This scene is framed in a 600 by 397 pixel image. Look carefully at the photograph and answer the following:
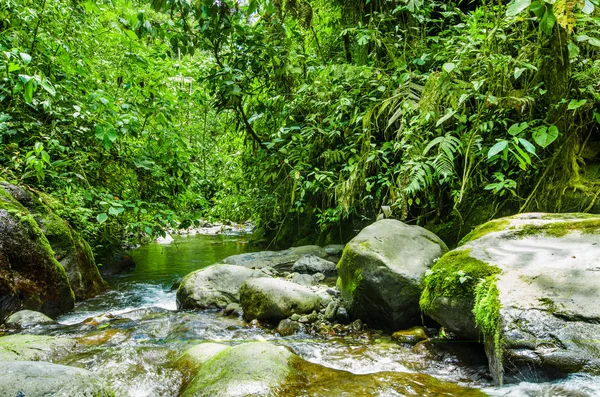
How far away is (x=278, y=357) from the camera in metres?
2.79

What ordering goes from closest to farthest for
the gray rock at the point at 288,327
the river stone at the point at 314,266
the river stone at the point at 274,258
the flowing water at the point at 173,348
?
the flowing water at the point at 173,348, the gray rock at the point at 288,327, the river stone at the point at 314,266, the river stone at the point at 274,258

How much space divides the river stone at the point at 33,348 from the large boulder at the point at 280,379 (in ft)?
3.71

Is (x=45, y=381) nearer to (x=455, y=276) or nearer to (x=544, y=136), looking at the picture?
(x=455, y=276)

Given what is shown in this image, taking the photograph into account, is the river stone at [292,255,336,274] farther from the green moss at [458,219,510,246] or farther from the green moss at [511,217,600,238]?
the green moss at [511,217,600,238]

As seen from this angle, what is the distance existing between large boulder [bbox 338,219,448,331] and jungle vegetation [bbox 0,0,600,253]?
2.13 ft

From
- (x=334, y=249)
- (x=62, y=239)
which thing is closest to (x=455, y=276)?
(x=334, y=249)

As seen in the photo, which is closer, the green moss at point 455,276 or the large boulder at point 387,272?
the green moss at point 455,276

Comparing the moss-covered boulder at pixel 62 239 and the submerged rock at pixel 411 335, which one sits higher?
the moss-covered boulder at pixel 62 239

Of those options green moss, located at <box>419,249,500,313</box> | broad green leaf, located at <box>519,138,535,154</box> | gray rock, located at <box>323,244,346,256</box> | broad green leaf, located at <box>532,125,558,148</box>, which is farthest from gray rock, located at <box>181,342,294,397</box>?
gray rock, located at <box>323,244,346,256</box>

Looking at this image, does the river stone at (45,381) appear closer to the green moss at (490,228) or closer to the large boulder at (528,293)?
the large boulder at (528,293)

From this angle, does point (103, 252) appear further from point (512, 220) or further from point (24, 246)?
point (512, 220)

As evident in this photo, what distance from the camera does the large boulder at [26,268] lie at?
14.3 feet

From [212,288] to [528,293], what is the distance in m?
3.74

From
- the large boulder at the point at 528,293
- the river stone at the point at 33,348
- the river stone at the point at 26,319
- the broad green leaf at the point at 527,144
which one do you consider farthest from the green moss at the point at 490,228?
the river stone at the point at 26,319
